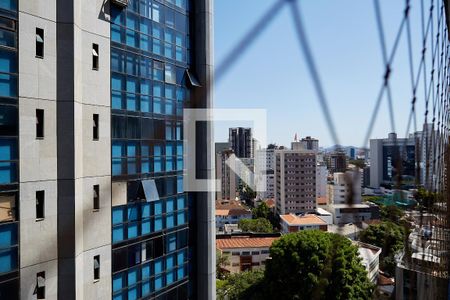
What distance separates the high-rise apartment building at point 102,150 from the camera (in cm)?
314

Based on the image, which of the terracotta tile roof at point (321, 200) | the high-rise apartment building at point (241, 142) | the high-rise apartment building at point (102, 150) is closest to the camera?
the high-rise apartment building at point (102, 150)

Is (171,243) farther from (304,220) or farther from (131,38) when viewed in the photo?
(304,220)

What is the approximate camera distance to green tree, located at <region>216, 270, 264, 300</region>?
30.2ft

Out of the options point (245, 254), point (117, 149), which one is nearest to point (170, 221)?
point (117, 149)

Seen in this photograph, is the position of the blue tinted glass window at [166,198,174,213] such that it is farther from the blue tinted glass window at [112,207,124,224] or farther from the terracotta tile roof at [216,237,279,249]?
the terracotta tile roof at [216,237,279,249]

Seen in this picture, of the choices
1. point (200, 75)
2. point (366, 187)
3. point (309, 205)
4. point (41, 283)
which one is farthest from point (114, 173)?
point (366, 187)

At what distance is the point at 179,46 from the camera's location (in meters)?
5.33

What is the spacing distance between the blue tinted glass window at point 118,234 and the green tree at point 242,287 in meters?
5.28

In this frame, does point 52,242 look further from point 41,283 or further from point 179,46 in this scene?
point 179,46

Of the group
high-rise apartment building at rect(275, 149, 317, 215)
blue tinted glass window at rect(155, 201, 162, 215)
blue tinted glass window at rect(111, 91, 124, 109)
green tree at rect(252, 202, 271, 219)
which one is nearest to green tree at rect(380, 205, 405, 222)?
blue tinted glass window at rect(155, 201, 162, 215)

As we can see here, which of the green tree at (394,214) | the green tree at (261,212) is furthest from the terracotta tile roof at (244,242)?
the green tree at (261,212)

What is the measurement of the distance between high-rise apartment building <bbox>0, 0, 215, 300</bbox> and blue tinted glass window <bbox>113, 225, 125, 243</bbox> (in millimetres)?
21

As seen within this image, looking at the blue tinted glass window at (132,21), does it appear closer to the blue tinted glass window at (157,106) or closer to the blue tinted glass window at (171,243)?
the blue tinted glass window at (157,106)

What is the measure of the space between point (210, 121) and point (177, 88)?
2.66ft
